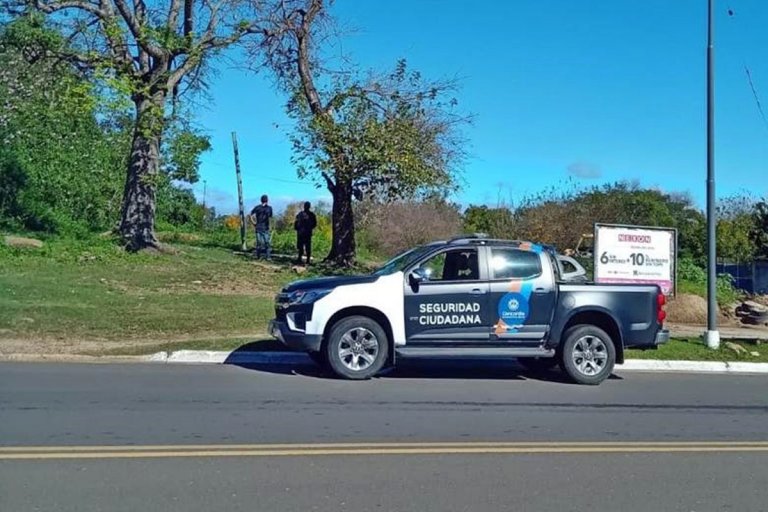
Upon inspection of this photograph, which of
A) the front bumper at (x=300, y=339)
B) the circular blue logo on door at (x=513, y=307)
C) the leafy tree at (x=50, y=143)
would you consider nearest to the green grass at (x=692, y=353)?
the circular blue logo on door at (x=513, y=307)

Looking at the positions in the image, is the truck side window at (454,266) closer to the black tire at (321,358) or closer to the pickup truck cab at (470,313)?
the pickup truck cab at (470,313)

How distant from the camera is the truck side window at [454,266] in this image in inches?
461

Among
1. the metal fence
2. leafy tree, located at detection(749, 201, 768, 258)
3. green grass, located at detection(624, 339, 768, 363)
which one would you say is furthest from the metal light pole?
leafy tree, located at detection(749, 201, 768, 258)

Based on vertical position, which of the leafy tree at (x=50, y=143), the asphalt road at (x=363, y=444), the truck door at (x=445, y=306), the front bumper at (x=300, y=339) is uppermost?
the leafy tree at (x=50, y=143)

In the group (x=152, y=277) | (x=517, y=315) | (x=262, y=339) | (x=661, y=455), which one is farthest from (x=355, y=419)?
(x=152, y=277)

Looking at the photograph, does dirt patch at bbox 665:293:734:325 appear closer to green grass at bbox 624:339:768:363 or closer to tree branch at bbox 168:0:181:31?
green grass at bbox 624:339:768:363

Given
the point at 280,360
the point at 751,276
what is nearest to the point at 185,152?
the point at 280,360

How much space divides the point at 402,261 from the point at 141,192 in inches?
520

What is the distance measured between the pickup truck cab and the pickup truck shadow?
355mm

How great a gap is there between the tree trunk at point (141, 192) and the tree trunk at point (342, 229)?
4872 mm

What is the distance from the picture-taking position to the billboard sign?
16.1 meters

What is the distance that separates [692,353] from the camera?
47.8 ft

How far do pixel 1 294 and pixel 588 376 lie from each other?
421 inches

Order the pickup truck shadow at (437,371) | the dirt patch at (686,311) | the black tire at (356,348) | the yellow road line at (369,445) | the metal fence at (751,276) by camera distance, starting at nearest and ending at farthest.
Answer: the yellow road line at (369,445) < the black tire at (356,348) < the pickup truck shadow at (437,371) < the dirt patch at (686,311) < the metal fence at (751,276)
